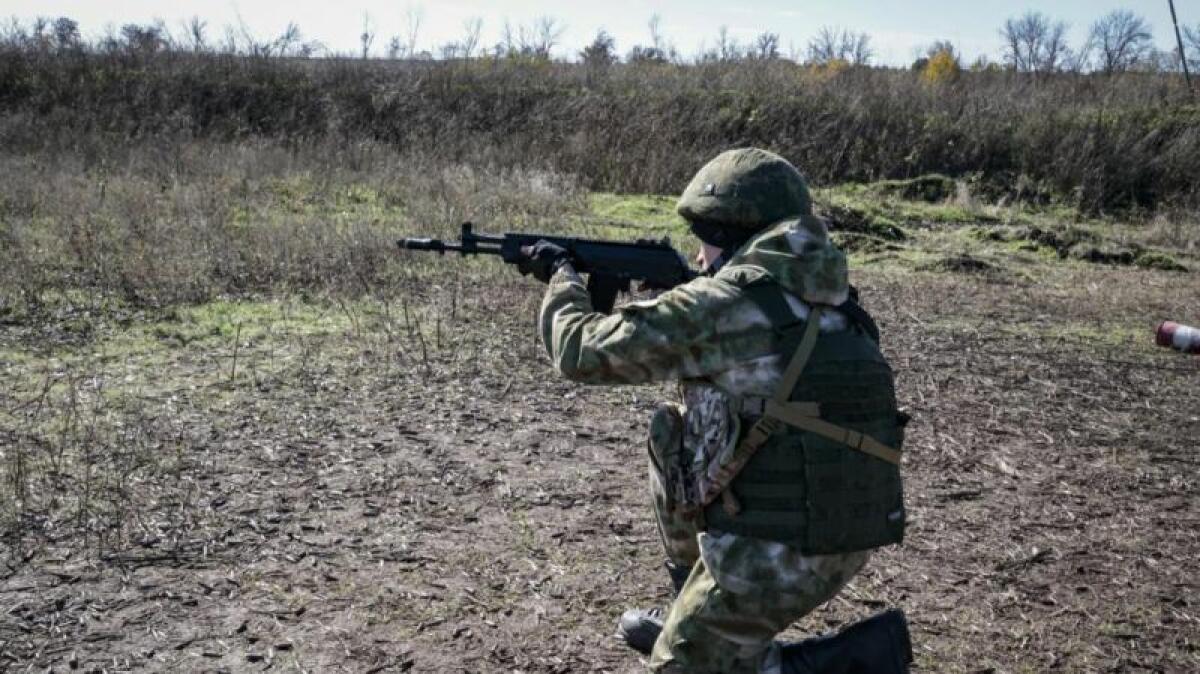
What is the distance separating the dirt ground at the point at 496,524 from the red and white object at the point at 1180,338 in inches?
62.2

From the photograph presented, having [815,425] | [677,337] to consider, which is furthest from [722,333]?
[815,425]

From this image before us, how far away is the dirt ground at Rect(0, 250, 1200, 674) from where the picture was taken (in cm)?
382

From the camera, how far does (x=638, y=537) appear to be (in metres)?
4.72

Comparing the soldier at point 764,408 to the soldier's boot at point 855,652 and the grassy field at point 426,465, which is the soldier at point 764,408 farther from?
the grassy field at point 426,465

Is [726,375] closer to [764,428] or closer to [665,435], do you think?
[764,428]

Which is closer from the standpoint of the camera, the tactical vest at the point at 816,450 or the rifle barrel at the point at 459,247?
the tactical vest at the point at 816,450

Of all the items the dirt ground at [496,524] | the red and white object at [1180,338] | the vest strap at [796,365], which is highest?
the red and white object at [1180,338]

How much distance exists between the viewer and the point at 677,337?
265 cm

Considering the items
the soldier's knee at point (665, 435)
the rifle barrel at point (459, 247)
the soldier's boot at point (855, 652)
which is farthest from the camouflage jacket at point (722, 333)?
the rifle barrel at point (459, 247)

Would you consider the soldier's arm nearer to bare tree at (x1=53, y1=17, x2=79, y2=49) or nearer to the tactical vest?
the tactical vest

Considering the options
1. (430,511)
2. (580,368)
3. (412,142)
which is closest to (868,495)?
(580,368)

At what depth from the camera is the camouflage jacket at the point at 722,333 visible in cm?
265

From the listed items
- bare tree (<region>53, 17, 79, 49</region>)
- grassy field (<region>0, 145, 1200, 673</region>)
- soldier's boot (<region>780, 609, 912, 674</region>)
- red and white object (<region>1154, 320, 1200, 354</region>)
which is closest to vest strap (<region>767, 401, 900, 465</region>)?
soldier's boot (<region>780, 609, 912, 674</region>)

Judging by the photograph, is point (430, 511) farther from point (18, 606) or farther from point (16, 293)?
point (16, 293)
